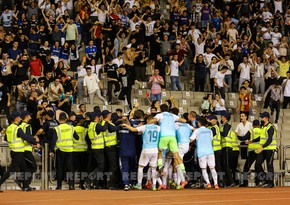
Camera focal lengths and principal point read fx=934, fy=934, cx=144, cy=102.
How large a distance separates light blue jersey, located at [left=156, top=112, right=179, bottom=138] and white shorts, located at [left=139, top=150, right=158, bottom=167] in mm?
607

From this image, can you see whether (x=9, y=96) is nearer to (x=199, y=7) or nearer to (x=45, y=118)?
(x=45, y=118)

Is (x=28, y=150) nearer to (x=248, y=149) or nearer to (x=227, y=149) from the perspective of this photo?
(x=227, y=149)

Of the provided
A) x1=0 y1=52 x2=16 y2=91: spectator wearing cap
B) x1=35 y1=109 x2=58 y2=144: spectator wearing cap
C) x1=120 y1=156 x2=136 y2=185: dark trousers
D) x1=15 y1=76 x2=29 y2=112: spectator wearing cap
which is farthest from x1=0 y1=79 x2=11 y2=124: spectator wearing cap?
x1=120 y1=156 x2=136 y2=185: dark trousers

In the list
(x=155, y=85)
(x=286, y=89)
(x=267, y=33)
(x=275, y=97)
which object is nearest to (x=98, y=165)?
(x=155, y=85)

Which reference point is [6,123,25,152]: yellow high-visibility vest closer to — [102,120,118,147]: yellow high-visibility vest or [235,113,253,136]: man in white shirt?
[102,120,118,147]: yellow high-visibility vest

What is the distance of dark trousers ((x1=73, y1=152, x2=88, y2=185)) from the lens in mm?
23594

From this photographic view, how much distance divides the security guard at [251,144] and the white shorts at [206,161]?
1.49 m

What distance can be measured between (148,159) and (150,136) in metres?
0.56

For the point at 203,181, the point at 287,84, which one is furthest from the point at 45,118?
the point at 287,84

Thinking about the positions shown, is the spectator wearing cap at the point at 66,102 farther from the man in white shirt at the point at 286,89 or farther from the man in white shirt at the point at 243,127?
the man in white shirt at the point at 286,89

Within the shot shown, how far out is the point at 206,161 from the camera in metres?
23.6

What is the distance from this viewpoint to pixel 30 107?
2661 centimetres

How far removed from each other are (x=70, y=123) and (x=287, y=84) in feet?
34.3

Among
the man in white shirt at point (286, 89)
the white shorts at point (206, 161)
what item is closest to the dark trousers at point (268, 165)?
the white shorts at point (206, 161)
